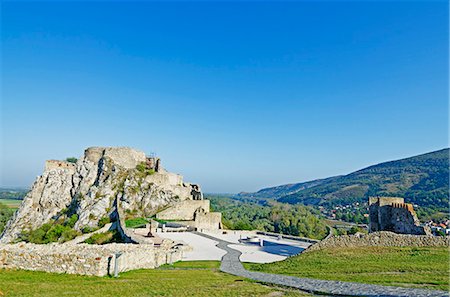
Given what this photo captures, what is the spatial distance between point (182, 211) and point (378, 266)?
30.2 metres

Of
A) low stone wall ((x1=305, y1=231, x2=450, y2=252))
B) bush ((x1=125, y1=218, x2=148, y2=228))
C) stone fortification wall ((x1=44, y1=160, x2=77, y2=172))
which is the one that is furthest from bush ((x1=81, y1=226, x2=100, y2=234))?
low stone wall ((x1=305, y1=231, x2=450, y2=252))

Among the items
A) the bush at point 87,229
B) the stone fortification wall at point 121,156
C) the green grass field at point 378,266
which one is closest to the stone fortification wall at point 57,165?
the stone fortification wall at point 121,156

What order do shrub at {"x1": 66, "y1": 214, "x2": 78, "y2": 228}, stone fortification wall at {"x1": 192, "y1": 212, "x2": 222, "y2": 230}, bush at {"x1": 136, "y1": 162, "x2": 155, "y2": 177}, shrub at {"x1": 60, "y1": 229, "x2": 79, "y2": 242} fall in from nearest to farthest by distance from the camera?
shrub at {"x1": 60, "y1": 229, "x2": 79, "y2": 242}, stone fortification wall at {"x1": 192, "y1": 212, "x2": 222, "y2": 230}, shrub at {"x1": 66, "y1": 214, "x2": 78, "y2": 228}, bush at {"x1": 136, "y1": 162, "x2": 155, "y2": 177}

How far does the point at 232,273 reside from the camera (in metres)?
12.8

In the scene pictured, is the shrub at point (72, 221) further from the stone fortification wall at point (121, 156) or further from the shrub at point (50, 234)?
the stone fortification wall at point (121, 156)

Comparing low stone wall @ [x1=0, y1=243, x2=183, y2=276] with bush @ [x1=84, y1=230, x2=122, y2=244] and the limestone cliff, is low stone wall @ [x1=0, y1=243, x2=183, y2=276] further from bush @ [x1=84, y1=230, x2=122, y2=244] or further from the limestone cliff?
the limestone cliff

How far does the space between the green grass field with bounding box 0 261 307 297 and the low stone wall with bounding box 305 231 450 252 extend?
7488mm

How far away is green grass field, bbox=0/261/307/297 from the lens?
26.5ft

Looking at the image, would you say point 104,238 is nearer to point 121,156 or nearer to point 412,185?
point 121,156

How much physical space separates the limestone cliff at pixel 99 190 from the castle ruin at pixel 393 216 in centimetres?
2417

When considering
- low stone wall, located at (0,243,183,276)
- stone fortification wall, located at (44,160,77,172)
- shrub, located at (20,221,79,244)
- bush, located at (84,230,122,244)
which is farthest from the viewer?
stone fortification wall, located at (44,160,77,172)

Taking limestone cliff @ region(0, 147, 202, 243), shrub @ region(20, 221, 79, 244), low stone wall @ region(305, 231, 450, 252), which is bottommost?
shrub @ region(20, 221, 79, 244)

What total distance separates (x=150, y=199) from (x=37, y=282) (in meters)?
32.7

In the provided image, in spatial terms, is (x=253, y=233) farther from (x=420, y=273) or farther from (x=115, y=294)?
(x=115, y=294)
